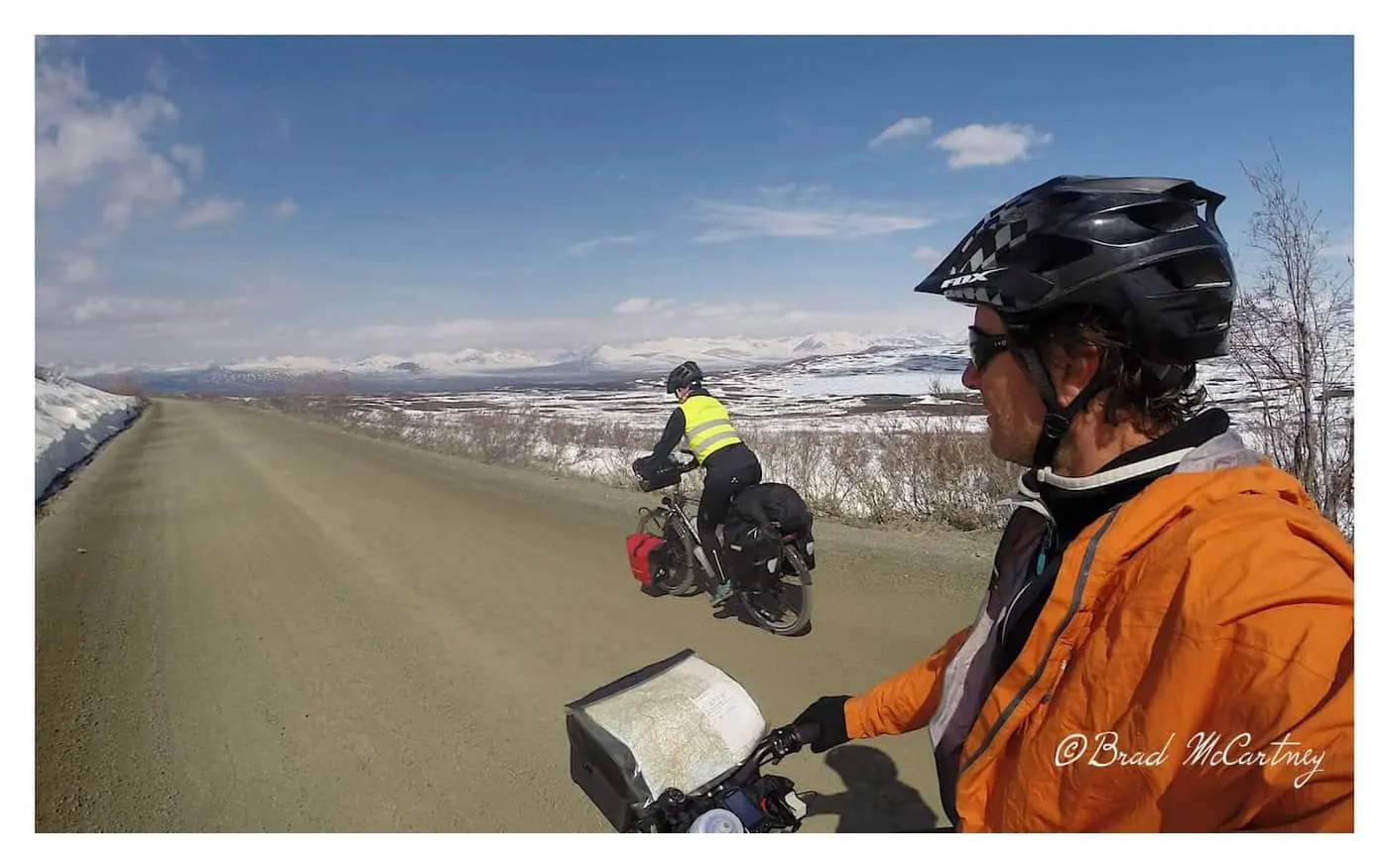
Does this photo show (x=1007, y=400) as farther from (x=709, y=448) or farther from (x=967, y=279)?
(x=709, y=448)

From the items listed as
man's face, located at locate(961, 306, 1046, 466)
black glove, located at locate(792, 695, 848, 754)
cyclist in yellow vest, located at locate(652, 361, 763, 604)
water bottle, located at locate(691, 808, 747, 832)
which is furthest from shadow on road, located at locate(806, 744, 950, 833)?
cyclist in yellow vest, located at locate(652, 361, 763, 604)

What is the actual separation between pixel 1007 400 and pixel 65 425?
13.4 m

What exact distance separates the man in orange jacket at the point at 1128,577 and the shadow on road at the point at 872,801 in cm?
114

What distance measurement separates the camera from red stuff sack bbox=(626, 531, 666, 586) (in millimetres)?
4625

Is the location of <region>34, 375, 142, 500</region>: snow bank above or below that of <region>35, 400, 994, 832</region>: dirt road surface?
above

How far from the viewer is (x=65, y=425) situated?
10.2 meters

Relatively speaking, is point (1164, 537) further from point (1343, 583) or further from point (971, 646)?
point (971, 646)

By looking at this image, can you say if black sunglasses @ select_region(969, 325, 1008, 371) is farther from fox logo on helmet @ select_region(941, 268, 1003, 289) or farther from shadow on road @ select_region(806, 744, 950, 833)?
shadow on road @ select_region(806, 744, 950, 833)

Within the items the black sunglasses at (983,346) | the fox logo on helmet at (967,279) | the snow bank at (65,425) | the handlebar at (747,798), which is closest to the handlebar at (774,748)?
the handlebar at (747,798)

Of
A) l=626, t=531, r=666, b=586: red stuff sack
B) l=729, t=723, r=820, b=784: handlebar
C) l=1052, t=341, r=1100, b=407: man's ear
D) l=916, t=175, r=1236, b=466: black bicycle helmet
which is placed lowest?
l=626, t=531, r=666, b=586: red stuff sack

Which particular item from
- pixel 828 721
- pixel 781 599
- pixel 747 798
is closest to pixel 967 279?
pixel 828 721

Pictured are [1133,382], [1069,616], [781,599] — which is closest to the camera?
[1069,616]

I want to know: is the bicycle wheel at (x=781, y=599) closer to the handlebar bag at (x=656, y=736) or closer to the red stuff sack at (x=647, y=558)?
the red stuff sack at (x=647, y=558)

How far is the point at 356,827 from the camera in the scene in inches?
94.3
